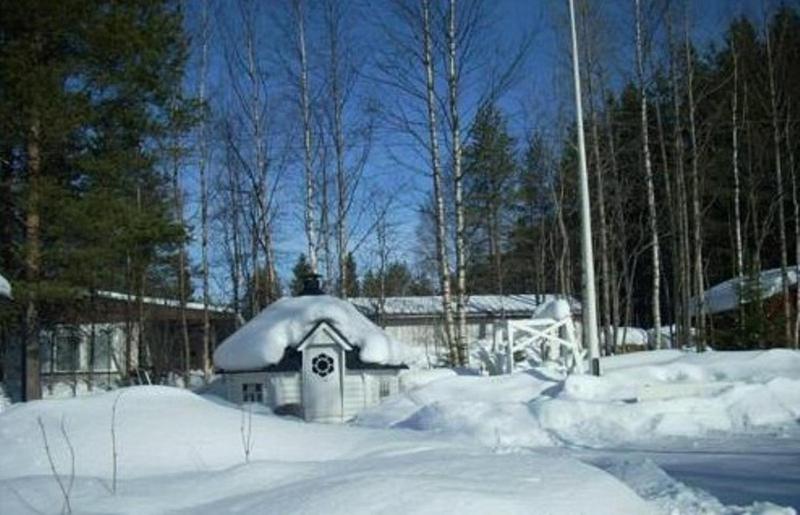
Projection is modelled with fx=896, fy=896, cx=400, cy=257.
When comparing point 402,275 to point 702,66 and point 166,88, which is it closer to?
point 702,66

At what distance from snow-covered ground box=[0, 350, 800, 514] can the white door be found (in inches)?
108

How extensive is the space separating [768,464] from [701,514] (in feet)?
13.1

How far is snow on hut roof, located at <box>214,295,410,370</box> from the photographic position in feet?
62.8

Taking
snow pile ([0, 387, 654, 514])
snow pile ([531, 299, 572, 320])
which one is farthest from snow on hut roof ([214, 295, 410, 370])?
snow pile ([0, 387, 654, 514])

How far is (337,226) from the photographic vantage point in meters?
34.5

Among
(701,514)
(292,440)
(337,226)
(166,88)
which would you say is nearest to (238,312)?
(337,226)

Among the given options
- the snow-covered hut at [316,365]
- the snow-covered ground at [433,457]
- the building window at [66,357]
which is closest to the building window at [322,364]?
the snow-covered hut at [316,365]

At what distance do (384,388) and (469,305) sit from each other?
26.8 m

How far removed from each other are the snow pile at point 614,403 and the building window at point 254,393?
A: 9.15 feet

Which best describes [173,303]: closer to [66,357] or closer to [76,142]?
[66,357]

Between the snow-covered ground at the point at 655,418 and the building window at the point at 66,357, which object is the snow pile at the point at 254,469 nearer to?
the snow-covered ground at the point at 655,418

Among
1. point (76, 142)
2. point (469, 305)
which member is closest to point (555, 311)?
point (76, 142)

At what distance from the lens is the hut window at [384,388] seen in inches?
774

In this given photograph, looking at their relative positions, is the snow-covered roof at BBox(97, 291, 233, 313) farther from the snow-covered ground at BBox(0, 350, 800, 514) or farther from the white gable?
the snow-covered ground at BBox(0, 350, 800, 514)
